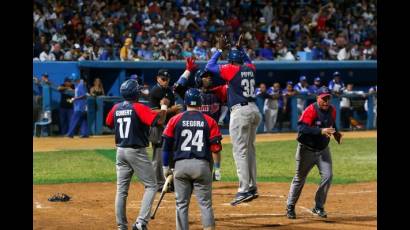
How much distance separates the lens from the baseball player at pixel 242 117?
13.5 m

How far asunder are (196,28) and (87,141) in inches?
280

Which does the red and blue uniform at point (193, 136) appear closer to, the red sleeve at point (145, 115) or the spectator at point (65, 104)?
the red sleeve at point (145, 115)

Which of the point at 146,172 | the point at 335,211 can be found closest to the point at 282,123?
the point at 335,211

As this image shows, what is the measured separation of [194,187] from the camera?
10.6 meters

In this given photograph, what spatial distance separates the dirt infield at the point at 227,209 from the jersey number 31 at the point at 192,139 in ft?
7.04

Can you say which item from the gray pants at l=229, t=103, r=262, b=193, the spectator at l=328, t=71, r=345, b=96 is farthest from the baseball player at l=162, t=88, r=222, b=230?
the spectator at l=328, t=71, r=345, b=96

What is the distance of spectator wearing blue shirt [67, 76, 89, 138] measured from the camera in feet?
85.4

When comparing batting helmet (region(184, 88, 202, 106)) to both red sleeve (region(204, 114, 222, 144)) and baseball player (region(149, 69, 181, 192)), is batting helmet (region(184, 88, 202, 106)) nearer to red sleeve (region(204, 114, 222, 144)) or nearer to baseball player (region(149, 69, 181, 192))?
red sleeve (region(204, 114, 222, 144))

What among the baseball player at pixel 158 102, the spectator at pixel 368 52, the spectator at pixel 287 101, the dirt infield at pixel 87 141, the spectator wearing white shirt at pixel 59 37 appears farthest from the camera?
the spectator at pixel 368 52

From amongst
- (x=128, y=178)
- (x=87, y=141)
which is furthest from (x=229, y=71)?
(x=87, y=141)

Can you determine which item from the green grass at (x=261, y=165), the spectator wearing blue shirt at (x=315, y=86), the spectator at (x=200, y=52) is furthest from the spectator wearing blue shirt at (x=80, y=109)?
the spectator wearing blue shirt at (x=315, y=86)

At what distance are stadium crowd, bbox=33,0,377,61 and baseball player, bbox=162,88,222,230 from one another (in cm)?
1674

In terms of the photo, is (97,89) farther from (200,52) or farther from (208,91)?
(208,91)
